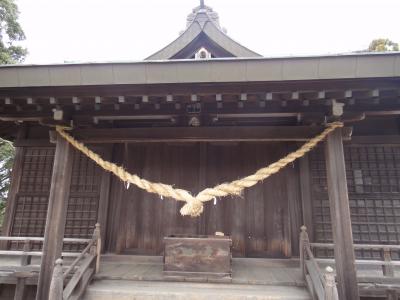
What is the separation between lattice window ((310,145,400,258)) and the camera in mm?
5668

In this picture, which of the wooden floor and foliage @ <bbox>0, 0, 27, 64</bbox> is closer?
the wooden floor

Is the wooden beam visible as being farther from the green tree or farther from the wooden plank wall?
the green tree

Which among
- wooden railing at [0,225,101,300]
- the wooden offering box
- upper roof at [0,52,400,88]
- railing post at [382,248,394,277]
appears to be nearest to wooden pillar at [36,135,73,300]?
wooden railing at [0,225,101,300]

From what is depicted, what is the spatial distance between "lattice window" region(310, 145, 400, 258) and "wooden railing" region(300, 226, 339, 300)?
4.26ft

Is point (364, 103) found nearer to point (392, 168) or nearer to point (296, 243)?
point (392, 168)

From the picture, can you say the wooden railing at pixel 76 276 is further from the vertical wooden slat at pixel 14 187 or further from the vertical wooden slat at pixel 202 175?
the vertical wooden slat at pixel 14 187

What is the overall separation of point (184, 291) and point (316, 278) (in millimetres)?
2007

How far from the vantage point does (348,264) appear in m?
3.74

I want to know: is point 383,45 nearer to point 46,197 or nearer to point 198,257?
point 198,257

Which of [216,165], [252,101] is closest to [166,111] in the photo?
[252,101]

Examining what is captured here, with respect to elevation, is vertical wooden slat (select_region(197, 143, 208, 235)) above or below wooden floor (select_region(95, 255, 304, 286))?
above

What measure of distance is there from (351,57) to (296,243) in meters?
3.87

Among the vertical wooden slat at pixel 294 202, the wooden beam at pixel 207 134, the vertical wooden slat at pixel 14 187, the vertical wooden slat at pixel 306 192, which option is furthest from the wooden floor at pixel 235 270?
the vertical wooden slat at pixel 14 187

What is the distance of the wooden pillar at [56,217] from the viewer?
158 inches
